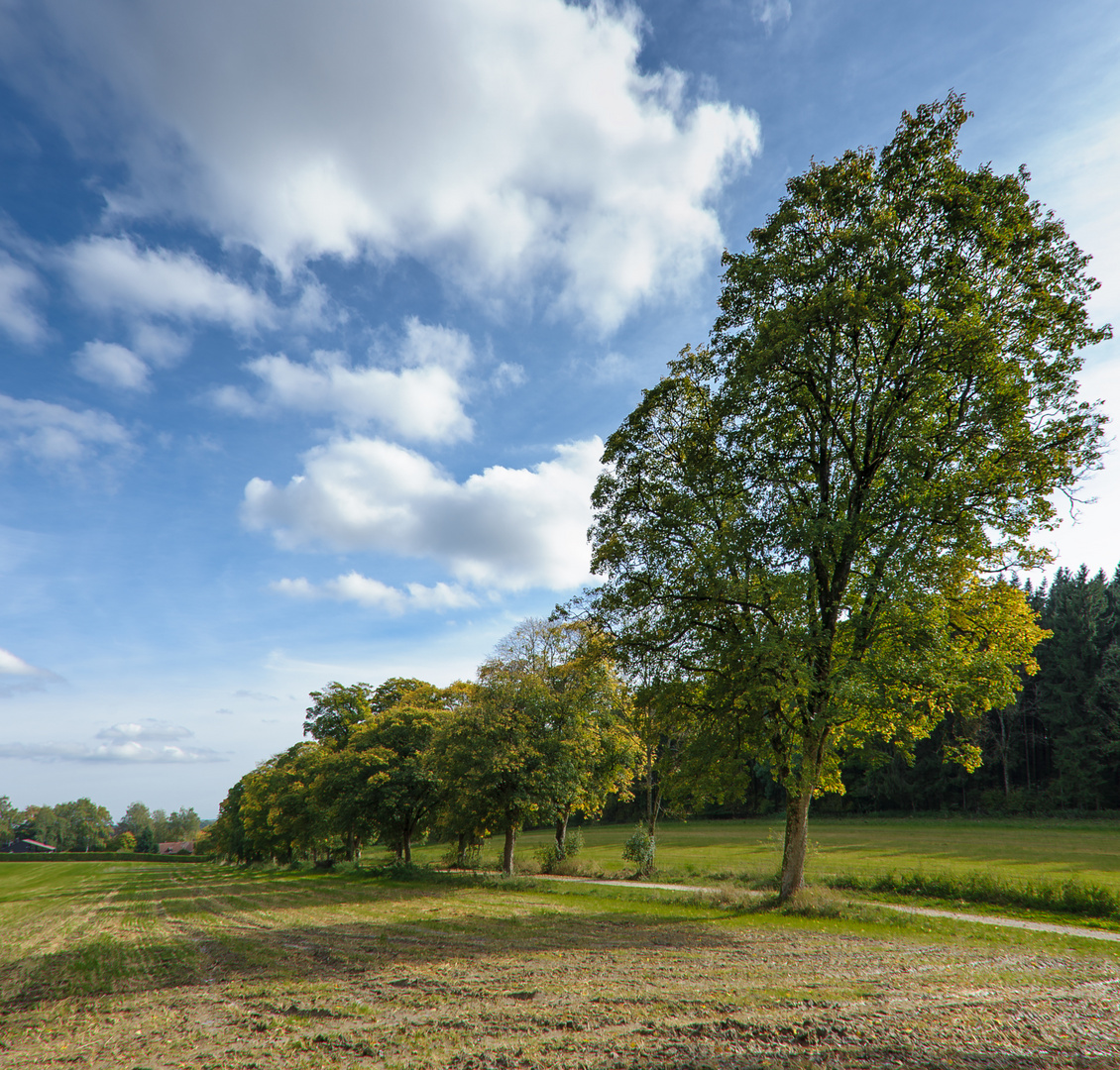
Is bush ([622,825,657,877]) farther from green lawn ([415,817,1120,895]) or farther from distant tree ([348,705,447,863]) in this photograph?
distant tree ([348,705,447,863])

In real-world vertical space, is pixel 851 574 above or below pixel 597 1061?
above

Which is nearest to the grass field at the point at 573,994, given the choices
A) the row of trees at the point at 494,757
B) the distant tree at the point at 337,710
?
the row of trees at the point at 494,757

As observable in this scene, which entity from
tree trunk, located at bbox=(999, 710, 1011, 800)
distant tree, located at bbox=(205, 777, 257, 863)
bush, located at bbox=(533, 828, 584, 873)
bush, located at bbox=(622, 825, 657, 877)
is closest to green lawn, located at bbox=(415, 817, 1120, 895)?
bush, located at bbox=(622, 825, 657, 877)

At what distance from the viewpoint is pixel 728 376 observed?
736 inches

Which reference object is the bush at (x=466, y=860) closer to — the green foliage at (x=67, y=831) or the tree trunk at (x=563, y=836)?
the tree trunk at (x=563, y=836)

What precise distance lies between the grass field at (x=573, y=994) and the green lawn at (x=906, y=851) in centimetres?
770

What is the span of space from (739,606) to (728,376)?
6716 millimetres

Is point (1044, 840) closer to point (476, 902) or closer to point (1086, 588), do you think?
point (1086, 588)

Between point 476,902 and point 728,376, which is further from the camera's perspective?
point 476,902

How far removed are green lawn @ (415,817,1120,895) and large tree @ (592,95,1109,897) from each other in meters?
6.75

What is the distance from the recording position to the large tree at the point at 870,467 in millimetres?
15750

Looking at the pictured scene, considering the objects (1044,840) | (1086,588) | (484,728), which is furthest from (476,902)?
(1086,588)

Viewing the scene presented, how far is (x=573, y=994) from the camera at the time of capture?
858 centimetres

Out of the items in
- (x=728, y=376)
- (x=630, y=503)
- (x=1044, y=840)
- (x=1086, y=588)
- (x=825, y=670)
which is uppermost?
(x=1086, y=588)
